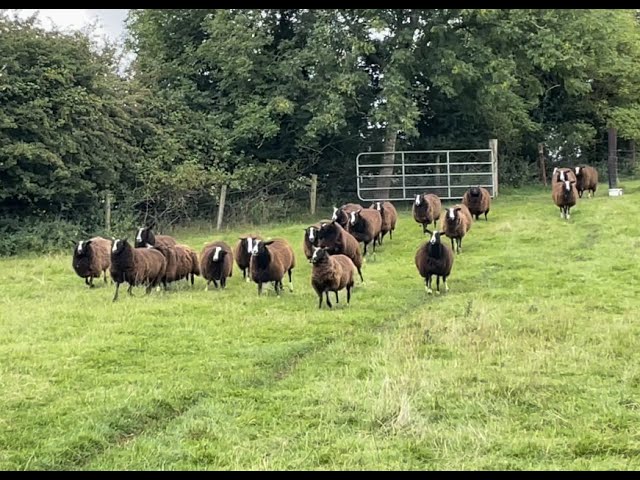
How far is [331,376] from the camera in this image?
7621 mm

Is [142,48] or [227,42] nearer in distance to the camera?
[227,42]

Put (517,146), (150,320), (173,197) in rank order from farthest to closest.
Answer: (517,146), (173,197), (150,320)

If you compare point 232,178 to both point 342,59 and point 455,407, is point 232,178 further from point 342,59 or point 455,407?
point 455,407

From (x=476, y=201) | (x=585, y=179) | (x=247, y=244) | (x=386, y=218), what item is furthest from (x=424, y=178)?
(x=247, y=244)

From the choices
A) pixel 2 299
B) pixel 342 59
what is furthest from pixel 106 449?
pixel 342 59

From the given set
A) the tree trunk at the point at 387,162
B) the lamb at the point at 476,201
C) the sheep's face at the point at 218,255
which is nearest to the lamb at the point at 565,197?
the lamb at the point at 476,201

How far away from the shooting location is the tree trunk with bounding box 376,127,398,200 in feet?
88.6

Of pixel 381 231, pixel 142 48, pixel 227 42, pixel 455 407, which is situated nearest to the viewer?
pixel 455 407

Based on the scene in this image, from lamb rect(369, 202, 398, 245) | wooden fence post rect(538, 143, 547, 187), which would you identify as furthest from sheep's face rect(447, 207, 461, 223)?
Answer: wooden fence post rect(538, 143, 547, 187)

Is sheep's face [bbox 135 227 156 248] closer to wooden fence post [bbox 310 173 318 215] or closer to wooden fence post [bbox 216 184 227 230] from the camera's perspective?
wooden fence post [bbox 216 184 227 230]

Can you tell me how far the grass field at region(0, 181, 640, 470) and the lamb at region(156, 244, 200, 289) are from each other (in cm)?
84

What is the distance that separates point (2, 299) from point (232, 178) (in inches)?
515

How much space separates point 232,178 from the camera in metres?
25.3

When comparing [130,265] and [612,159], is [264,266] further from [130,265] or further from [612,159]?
[612,159]
